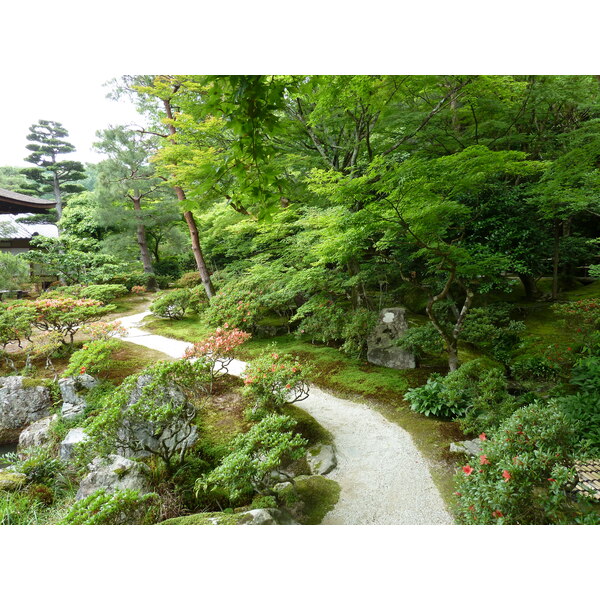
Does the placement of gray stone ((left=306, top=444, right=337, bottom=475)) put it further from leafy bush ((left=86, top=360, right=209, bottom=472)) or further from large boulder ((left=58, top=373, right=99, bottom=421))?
large boulder ((left=58, top=373, right=99, bottom=421))

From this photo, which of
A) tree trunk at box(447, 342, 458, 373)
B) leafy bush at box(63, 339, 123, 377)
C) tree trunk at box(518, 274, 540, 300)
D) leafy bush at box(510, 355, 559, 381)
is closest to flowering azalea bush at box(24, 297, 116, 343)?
leafy bush at box(63, 339, 123, 377)

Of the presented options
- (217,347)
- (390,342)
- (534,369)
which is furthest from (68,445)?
(534,369)

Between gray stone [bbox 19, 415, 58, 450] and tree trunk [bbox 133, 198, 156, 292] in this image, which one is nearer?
gray stone [bbox 19, 415, 58, 450]

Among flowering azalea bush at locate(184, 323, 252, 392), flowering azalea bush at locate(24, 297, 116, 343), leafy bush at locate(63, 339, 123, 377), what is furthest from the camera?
flowering azalea bush at locate(184, 323, 252, 392)

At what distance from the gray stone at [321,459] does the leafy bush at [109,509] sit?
115cm

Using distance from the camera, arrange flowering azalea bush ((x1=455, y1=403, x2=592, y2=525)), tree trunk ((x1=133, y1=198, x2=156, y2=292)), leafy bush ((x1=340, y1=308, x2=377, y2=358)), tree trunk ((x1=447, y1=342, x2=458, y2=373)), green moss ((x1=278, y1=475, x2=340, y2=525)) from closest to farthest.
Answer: flowering azalea bush ((x1=455, y1=403, x2=592, y2=525)) → green moss ((x1=278, y1=475, x2=340, y2=525)) → tree trunk ((x1=133, y1=198, x2=156, y2=292)) → tree trunk ((x1=447, y1=342, x2=458, y2=373)) → leafy bush ((x1=340, y1=308, x2=377, y2=358))

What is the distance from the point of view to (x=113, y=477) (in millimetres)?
1919

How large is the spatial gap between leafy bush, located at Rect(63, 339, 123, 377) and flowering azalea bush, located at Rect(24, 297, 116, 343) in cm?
25

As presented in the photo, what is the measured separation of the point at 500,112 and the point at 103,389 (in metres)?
5.19

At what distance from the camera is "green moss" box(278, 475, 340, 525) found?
1933 mm

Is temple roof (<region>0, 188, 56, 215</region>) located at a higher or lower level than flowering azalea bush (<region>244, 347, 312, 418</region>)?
higher

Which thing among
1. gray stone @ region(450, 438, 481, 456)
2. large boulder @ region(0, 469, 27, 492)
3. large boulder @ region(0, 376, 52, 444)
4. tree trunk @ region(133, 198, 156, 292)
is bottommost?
large boulder @ region(0, 469, 27, 492)

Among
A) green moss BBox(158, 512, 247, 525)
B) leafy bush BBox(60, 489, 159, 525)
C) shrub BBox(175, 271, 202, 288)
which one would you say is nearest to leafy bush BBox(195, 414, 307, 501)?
green moss BBox(158, 512, 247, 525)
